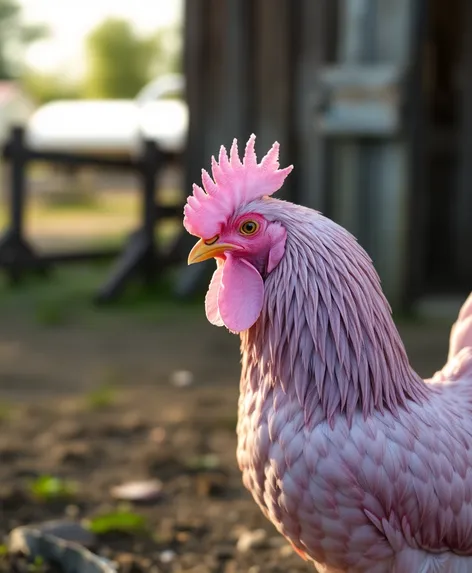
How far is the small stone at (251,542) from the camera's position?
3.18 meters

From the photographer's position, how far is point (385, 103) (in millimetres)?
6383

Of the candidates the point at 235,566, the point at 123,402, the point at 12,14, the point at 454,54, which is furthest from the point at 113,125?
the point at 12,14

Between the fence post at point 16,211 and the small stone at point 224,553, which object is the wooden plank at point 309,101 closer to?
the fence post at point 16,211

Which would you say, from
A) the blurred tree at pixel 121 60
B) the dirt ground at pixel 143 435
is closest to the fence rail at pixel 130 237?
the dirt ground at pixel 143 435

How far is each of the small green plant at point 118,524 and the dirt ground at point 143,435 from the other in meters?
0.02

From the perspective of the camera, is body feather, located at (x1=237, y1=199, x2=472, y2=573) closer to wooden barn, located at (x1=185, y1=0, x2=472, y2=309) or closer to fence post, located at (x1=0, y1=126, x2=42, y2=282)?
wooden barn, located at (x1=185, y1=0, x2=472, y2=309)

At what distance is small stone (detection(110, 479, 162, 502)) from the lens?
3.62m

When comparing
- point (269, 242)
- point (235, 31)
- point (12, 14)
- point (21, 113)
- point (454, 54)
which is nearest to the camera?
point (269, 242)

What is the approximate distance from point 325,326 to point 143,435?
2.44 metres

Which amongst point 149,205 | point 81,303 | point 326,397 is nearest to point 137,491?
point 326,397

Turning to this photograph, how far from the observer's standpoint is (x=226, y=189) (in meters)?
2.14

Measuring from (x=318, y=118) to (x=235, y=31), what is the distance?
4.79 feet

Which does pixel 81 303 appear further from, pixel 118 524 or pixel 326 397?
pixel 326 397

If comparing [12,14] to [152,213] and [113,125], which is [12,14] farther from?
[152,213]
